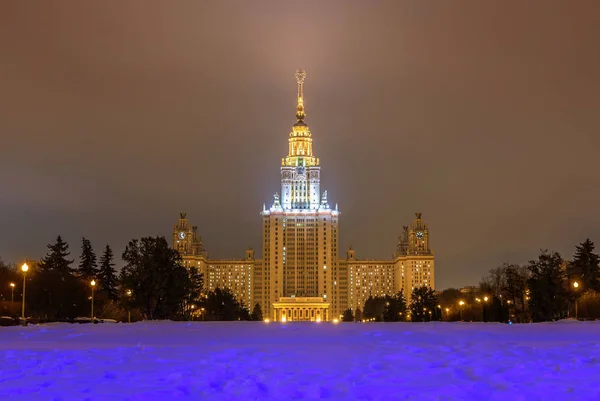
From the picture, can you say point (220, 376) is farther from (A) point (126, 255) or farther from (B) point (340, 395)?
(A) point (126, 255)

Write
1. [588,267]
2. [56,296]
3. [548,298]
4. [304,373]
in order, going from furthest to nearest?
[588,267]
[56,296]
[548,298]
[304,373]

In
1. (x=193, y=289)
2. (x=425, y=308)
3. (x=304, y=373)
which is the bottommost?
(x=304, y=373)

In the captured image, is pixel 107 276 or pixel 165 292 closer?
pixel 165 292

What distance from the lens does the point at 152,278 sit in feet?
228

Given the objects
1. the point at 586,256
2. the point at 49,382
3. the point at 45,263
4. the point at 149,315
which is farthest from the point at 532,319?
the point at 45,263

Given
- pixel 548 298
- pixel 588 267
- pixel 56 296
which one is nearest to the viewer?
pixel 548 298

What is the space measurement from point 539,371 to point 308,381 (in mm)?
5197

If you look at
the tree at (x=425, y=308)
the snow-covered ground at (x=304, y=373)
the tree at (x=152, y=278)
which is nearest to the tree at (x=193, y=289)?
the tree at (x=152, y=278)

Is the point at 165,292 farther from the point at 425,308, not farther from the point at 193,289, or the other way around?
the point at 425,308

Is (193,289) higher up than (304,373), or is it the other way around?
(193,289)

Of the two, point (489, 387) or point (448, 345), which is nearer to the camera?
point (489, 387)

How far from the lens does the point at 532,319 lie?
71.4 meters

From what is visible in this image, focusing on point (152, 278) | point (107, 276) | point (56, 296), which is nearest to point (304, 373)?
point (152, 278)

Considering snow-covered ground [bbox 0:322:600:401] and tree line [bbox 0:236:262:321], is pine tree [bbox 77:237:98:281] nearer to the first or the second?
tree line [bbox 0:236:262:321]
